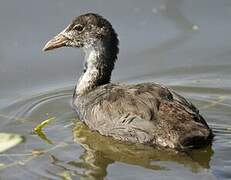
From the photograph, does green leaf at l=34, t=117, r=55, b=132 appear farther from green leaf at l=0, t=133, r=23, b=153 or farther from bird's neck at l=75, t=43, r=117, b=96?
bird's neck at l=75, t=43, r=117, b=96

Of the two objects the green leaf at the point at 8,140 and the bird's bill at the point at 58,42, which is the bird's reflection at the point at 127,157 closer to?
the green leaf at the point at 8,140

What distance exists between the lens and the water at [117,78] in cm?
687

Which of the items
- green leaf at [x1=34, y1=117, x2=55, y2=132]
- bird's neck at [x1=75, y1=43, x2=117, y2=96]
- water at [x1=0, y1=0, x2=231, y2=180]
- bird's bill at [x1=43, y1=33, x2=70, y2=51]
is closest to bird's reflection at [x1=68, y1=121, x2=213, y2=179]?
water at [x1=0, y1=0, x2=231, y2=180]

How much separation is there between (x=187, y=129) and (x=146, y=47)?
8.65 ft

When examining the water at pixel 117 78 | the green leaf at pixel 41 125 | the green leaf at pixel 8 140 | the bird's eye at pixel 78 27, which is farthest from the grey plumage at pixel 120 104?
the green leaf at pixel 8 140

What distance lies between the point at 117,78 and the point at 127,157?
6.17 feet

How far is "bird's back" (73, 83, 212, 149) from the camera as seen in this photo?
6953mm

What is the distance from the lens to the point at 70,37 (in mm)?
8469

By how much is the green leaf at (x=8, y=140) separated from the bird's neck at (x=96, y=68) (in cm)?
102

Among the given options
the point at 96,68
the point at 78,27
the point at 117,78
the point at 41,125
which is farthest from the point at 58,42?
the point at 41,125

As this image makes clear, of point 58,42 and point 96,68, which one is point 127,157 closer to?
point 96,68

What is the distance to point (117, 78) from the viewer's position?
8.83 metres

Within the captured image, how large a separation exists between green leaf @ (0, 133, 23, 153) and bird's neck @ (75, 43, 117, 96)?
3.35 ft

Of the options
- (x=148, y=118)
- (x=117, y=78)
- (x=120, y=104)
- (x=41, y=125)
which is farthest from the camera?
(x=117, y=78)
